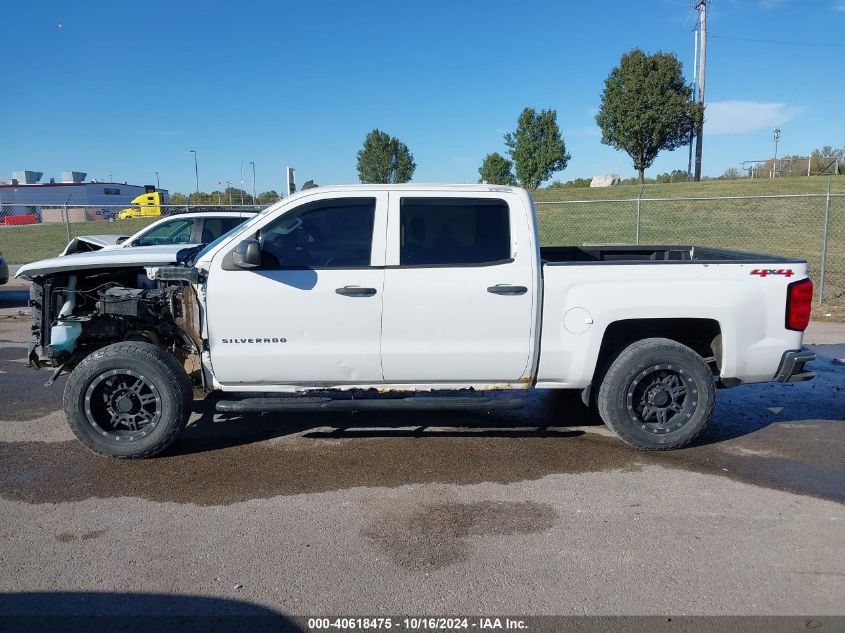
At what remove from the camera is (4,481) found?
4.64 metres

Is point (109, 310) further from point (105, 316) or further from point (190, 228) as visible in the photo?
point (190, 228)

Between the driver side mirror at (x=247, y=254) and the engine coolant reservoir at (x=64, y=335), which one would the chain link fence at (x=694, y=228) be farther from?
the driver side mirror at (x=247, y=254)

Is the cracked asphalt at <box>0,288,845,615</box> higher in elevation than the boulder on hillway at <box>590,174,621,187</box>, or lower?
lower

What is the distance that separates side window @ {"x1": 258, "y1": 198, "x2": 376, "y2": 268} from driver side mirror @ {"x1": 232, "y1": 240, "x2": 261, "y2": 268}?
0.21m

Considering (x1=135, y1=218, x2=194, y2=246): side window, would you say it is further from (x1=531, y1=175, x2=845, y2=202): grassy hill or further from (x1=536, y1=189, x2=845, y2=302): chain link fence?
(x1=531, y1=175, x2=845, y2=202): grassy hill

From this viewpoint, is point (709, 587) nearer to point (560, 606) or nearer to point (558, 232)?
point (560, 606)

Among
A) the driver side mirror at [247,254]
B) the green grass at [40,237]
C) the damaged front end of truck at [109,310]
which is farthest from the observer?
the green grass at [40,237]

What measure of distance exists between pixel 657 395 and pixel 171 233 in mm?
9621

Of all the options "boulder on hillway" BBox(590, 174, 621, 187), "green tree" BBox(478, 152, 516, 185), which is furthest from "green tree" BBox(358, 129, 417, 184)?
"boulder on hillway" BBox(590, 174, 621, 187)

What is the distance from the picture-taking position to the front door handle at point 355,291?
4805 millimetres

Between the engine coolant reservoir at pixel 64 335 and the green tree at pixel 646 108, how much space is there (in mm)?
34734

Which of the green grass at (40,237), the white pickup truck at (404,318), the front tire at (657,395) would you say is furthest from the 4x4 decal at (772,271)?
the green grass at (40,237)

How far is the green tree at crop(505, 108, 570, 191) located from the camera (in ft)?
138

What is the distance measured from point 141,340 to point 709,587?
436cm
